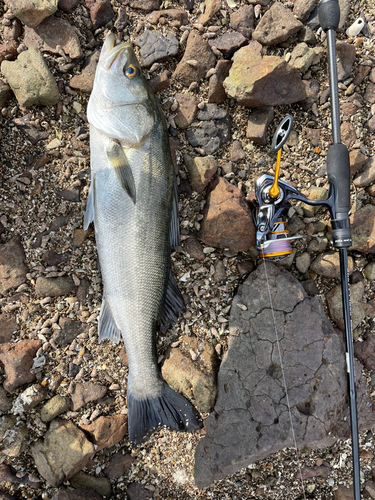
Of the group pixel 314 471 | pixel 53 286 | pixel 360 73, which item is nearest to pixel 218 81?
pixel 360 73

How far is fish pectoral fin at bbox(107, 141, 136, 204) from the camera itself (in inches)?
106

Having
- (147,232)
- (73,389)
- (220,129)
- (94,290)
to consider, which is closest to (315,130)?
(220,129)

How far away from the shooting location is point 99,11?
3033 mm

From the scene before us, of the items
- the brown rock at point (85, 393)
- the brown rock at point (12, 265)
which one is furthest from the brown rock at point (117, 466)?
the brown rock at point (12, 265)

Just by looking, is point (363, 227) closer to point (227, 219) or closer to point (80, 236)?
point (227, 219)

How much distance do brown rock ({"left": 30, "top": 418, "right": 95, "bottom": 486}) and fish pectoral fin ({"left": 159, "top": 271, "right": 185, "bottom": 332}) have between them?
1240mm

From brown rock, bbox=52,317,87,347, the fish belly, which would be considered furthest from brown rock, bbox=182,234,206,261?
brown rock, bbox=52,317,87,347

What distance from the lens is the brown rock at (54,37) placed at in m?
2.97

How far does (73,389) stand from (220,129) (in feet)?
9.34

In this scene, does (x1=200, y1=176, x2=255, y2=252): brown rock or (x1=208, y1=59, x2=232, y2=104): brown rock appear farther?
(x1=208, y1=59, x2=232, y2=104): brown rock

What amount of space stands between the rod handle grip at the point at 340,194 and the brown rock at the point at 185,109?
135cm

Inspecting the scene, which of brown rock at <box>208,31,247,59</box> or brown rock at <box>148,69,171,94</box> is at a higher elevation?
brown rock at <box>208,31,247,59</box>

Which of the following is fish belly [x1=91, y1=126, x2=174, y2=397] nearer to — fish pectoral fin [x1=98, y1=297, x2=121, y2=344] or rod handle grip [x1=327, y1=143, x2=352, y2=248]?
fish pectoral fin [x1=98, y1=297, x2=121, y2=344]

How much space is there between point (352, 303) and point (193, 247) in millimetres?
1672
